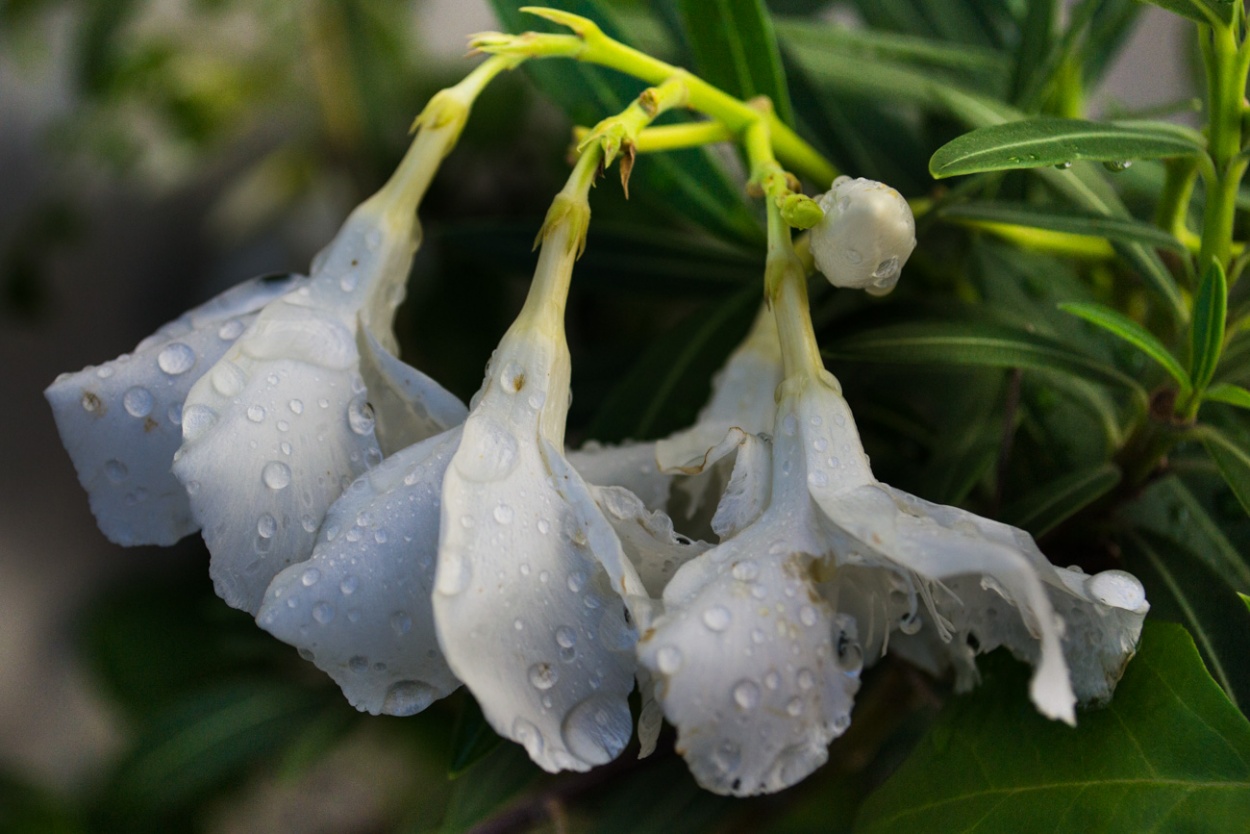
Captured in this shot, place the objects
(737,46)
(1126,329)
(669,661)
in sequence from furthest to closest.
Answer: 1. (737,46)
2. (1126,329)
3. (669,661)

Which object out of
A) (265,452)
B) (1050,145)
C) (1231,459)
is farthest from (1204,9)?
(265,452)

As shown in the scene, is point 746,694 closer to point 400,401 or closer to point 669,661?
point 669,661

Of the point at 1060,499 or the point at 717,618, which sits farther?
the point at 1060,499

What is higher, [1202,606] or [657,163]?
[657,163]

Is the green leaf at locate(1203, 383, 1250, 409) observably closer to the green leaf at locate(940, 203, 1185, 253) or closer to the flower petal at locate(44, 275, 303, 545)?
the green leaf at locate(940, 203, 1185, 253)

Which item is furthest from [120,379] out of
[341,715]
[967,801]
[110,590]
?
[110,590]

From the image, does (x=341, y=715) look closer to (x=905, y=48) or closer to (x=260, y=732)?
(x=260, y=732)
